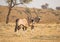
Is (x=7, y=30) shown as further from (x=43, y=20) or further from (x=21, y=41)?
(x=43, y=20)

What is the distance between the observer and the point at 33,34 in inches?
155

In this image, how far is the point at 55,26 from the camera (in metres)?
4.07

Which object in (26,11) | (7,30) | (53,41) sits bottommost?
(53,41)

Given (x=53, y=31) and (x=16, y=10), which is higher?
(x=16, y=10)

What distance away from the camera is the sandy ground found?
3.83m

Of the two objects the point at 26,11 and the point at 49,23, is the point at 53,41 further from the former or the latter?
the point at 26,11

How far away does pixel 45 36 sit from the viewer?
4.01m

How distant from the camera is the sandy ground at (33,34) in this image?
12.6 ft

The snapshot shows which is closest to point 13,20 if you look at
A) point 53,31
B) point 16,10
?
point 16,10

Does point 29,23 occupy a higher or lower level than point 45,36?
higher

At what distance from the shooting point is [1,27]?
3.86 meters

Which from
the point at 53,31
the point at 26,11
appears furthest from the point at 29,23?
the point at 53,31

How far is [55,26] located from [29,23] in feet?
1.84

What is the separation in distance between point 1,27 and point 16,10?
481 millimetres
